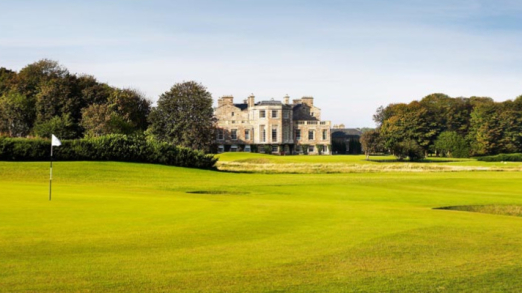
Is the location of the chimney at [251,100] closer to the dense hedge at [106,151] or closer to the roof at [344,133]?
the roof at [344,133]

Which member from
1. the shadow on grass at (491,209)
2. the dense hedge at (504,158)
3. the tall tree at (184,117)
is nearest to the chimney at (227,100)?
the tall tree at (184,117)

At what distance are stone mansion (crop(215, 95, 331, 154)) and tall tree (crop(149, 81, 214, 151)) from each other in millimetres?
30342

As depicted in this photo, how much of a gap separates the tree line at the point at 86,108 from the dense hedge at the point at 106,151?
22870mm

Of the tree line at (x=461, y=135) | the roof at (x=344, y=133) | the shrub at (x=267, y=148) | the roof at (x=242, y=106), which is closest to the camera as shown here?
the tree line at (x=461, y=135)

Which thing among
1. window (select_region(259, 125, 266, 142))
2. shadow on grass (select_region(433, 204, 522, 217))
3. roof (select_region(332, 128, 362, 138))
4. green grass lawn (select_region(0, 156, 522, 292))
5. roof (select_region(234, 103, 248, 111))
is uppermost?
roof (select_region(234, 103, 248, 111))

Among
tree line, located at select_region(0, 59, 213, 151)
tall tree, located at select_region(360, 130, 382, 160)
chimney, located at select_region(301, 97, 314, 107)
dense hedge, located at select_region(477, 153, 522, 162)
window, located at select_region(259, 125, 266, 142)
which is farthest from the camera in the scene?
chimney, located at select_region(301, 97, 314, 107)

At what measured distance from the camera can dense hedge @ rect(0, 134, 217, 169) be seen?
1785 inches

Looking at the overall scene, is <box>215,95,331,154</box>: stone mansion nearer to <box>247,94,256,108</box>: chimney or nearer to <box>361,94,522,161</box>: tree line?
<box>247,94,256,108</box>: chimney

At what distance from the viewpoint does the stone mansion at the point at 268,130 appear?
367 feet

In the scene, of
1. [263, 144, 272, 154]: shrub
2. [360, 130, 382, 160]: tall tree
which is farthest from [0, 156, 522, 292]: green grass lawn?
[263, 144, 272, 154]: shrub

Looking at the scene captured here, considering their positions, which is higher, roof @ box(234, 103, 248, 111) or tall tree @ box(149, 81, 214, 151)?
roof @ box(234, 103, 248, 111)

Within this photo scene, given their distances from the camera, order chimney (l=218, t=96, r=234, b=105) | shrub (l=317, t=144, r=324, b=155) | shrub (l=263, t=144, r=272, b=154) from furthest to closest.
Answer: chimney (l=218, t=96, r=234, b=105), shrub (l=317, t=144, r=324, b=155), shrub (l=263, t=144, r=272, b=154)

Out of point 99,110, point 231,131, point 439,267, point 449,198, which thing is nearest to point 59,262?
point 439,267

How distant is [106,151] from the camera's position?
48.8 m
